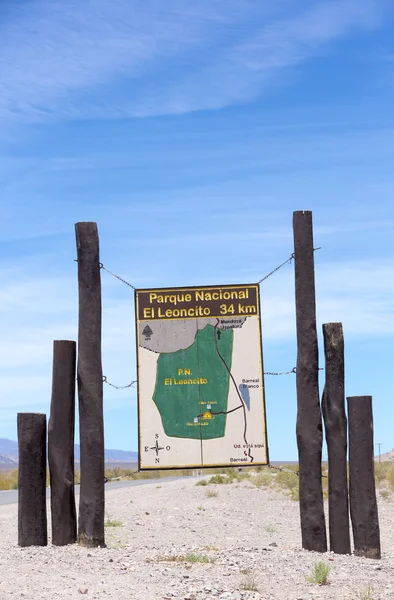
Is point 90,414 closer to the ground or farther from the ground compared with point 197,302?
closer to the ground

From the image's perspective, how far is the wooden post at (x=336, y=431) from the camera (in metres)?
14.4

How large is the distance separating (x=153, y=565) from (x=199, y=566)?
64 cm

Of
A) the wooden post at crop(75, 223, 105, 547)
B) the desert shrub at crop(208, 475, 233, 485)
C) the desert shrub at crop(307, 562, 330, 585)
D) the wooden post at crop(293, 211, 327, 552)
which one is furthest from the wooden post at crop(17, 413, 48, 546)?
the desert shrub at crop(208, 475, 233, 485)

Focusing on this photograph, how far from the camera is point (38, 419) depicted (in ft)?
48.6

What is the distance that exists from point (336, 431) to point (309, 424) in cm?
49

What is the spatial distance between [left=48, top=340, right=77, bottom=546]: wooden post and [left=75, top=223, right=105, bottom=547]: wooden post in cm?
22

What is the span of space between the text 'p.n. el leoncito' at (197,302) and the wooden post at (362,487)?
8.06ft

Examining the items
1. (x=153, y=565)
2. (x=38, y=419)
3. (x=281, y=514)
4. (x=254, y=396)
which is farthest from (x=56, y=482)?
(x=281, y=514)

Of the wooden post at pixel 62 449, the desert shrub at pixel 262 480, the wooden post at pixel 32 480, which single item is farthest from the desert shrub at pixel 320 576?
the desert shrub at pixel 262 480

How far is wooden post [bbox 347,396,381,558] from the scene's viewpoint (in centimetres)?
1449

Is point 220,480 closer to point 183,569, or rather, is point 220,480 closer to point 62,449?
point 62,449

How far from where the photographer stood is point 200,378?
14914mm

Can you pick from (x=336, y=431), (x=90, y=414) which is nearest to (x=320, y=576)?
(x=336, y=431)

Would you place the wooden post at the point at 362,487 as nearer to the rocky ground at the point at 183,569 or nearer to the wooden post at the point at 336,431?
the wooden post at the point at 336,431
